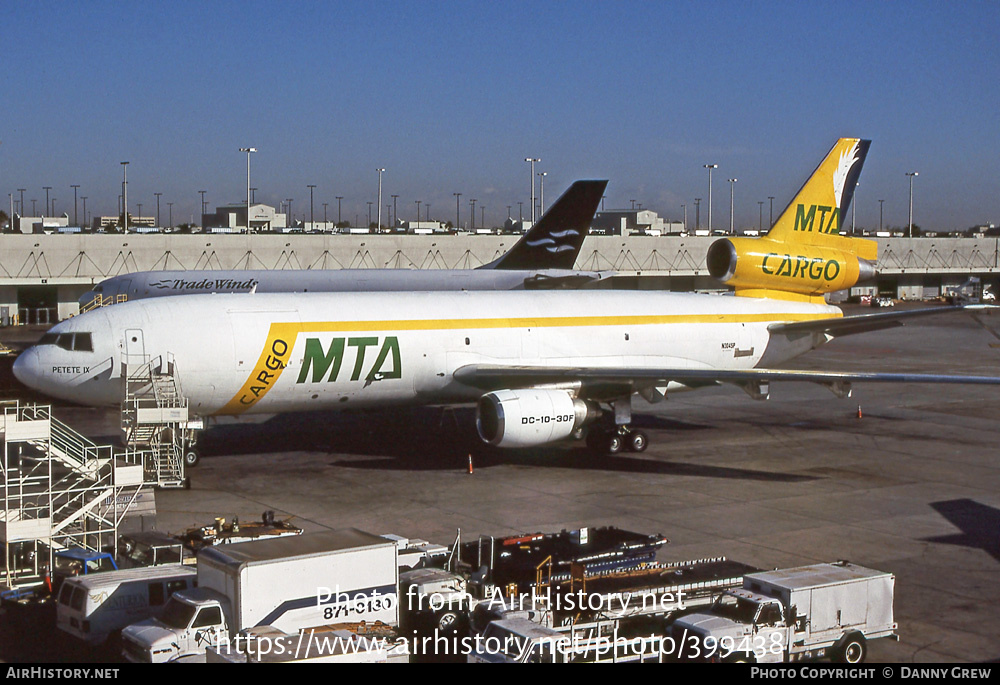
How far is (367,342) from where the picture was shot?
31578mm

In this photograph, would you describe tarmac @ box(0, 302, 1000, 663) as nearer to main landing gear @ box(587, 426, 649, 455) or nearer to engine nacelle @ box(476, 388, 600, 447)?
main landing gear @ box(587, 426, 649, 455)

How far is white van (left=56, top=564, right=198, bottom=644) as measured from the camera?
17.0 meters

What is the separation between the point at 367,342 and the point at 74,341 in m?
8.14

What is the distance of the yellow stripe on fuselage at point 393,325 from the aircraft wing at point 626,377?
1693 millimetres

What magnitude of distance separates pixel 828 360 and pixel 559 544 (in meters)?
43.9

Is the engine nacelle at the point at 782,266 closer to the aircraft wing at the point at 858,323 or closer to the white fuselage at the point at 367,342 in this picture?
the white fuselage at the point at 367,342

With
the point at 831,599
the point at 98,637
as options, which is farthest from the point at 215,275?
the point at 831,599

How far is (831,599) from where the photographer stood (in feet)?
54.6

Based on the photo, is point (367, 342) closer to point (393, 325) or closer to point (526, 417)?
point (393, 325)

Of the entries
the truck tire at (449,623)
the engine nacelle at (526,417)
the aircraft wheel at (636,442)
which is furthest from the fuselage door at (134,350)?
the truck tire at (449,623)

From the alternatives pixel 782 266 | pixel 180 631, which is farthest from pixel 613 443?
pixel 180 631
